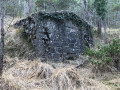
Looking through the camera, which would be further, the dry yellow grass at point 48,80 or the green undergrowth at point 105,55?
the green undergrowth at point 105,55

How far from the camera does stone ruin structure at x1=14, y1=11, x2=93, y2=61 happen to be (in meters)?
5.74

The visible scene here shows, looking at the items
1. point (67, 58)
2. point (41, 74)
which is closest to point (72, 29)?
point (67, 58)

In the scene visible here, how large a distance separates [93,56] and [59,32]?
62.2 inches

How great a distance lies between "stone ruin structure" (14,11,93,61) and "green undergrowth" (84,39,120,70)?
3.61 ft

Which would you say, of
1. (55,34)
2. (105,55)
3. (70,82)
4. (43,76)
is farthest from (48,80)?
(55,34)

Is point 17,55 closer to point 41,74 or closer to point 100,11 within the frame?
point 41,74

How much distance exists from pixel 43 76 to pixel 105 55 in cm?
220

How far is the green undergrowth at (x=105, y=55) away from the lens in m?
4.94

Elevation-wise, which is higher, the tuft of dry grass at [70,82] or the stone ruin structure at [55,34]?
the stone ruin structure at [55,34]

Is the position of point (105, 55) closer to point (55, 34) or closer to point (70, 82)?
point (55, 34)

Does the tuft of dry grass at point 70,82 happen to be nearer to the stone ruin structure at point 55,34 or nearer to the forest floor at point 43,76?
the forest floor at point 43,76

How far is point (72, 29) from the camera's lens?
6418 mm

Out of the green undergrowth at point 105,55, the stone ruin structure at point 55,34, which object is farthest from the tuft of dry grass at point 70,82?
the stone ruin structure at point 55,34

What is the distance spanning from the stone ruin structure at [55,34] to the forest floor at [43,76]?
296 millimetres
